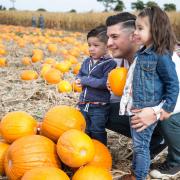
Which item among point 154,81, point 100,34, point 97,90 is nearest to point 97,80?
point 97,90

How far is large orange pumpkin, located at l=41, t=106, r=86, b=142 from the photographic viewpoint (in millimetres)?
3277

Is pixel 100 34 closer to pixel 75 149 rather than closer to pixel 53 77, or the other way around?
pixel 75 149

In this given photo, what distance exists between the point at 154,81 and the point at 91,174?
907 millimetres

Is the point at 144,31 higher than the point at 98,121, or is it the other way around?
the point at 144,31

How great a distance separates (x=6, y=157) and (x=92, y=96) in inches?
42.2

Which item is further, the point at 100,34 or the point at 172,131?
the point at 100,34

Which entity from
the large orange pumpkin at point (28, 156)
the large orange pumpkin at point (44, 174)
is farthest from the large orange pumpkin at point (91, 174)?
the large orange pumpkin at point (28, 156)

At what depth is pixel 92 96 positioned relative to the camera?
12.4ft

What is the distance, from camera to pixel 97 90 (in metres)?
3.79

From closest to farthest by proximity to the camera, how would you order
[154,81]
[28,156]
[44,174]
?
[44,174] < [28,156] < [154,81]

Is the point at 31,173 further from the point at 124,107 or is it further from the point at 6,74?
the point at 6,74

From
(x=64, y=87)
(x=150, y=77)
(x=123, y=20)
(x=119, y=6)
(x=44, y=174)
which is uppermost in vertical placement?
(x=119, y=6)

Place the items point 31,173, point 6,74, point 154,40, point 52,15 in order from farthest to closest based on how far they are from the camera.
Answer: point 52,15 < point 6,74 < point 154,40 < point 31,173

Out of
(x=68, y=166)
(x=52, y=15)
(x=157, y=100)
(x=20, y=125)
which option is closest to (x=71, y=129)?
(x=68, y=166)
